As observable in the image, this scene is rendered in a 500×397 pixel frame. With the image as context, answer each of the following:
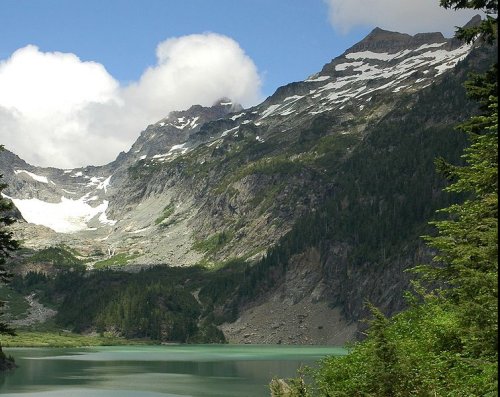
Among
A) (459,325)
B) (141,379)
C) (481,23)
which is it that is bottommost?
(141,379)

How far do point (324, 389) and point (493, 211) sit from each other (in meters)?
11.8

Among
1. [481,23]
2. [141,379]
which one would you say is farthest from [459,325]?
[141,379]

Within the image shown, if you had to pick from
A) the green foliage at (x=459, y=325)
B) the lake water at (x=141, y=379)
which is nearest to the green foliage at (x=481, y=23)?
the green foliage at (x=459, y=325)

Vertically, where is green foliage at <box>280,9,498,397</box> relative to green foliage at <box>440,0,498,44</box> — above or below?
below

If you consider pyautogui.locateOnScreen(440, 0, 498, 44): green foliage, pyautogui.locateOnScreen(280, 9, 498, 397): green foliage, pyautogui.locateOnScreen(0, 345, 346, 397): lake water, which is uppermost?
pyautogui.locateOnScreen(440, 0, 498, 44): green foliage

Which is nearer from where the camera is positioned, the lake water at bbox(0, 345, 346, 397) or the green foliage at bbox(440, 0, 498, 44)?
the green foliage at bbox(440, 0, 498, 44)

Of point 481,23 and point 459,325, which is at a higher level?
point 481,23

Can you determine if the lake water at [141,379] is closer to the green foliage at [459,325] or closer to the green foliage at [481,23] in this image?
the green foliage at [459,325]

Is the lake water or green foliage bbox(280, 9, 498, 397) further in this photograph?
the lake water

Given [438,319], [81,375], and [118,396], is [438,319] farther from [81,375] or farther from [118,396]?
[81,375]

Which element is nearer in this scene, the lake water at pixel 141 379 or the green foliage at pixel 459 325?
the green foliage at pixel 459 325

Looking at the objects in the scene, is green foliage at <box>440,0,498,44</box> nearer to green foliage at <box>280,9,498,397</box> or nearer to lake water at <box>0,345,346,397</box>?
green foliage at <box>280,9,498,397</box>

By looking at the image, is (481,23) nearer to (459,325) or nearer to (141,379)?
(459,325)

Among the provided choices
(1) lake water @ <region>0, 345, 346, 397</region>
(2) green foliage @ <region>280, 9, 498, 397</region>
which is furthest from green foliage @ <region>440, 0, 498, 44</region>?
(1) lake water @ <region>0, 345, 346, 397</region>
